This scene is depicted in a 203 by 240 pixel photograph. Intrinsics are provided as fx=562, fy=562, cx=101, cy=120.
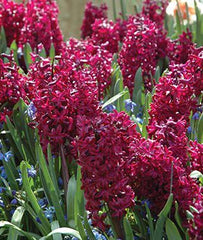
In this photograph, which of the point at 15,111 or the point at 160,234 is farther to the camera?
the point at 15,111

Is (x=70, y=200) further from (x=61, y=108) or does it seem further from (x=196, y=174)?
(x=196, y=174)

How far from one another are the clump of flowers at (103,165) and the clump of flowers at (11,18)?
1971mm

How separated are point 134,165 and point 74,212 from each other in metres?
0.30

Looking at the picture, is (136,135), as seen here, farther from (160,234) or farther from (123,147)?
(160,234)

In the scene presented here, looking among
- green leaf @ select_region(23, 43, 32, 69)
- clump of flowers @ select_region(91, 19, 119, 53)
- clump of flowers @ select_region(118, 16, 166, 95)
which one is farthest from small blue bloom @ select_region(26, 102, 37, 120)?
clump of flowers @ select_region(91, 19, 119, 53)

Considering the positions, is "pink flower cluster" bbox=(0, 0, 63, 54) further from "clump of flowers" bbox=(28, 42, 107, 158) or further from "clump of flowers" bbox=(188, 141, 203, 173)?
"clump of flowers" bbox=(188, 141, 203, 173)

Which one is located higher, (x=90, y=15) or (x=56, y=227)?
(x=90, y=15)

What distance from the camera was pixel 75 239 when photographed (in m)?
1.70

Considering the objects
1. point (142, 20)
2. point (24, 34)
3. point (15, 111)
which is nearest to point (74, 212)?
point (15, 111)

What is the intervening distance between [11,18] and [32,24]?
0.96 ft

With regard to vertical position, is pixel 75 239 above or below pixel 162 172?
below

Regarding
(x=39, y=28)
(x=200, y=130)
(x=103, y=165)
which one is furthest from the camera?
(x=39, y=28)

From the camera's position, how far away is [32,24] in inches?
122


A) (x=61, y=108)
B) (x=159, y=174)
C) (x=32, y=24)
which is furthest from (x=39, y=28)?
(x=159, y=174)
